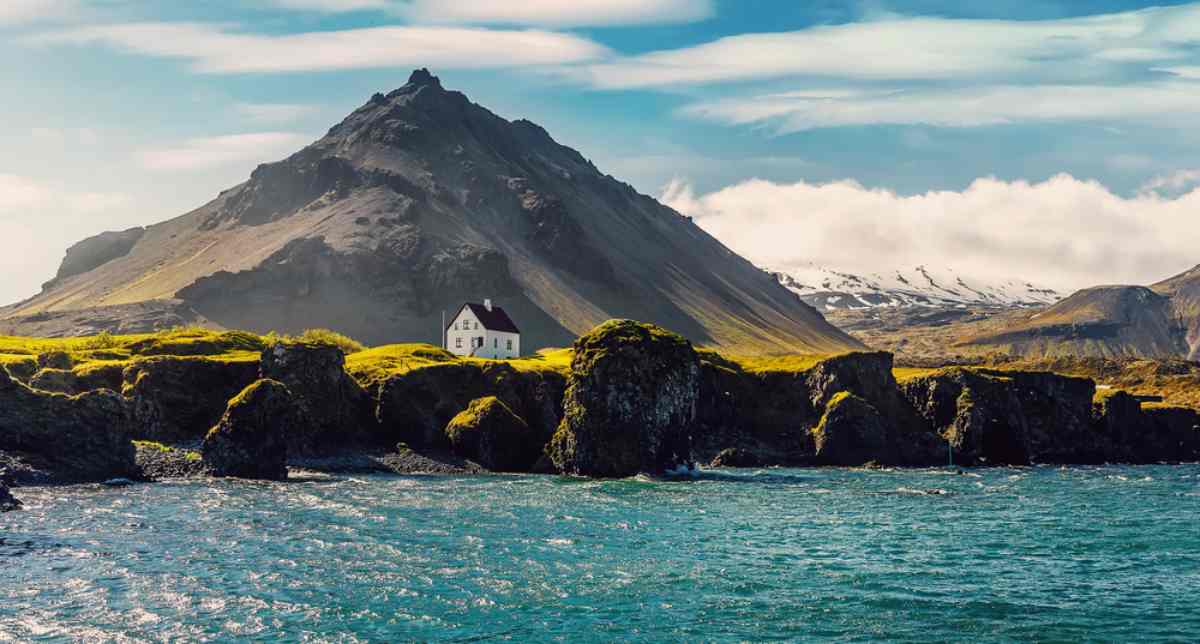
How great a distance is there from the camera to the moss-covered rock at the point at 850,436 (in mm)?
125562

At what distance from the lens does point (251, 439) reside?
290ft

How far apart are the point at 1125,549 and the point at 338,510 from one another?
4885 centimetres

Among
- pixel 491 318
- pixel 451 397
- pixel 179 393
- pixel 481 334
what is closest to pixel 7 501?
pixel 179 393

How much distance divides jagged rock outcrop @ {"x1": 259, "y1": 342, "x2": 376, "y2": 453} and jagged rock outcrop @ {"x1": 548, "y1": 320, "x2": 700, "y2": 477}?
21037mm

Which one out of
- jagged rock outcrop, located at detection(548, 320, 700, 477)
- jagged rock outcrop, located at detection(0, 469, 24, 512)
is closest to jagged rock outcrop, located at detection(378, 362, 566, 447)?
jagged rock outcrop, located at detection(548, 320, 700, 477)

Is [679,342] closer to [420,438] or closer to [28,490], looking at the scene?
[420,438]

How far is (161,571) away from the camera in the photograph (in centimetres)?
4947

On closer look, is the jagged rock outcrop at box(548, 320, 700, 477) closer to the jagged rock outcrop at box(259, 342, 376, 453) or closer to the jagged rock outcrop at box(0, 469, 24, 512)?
the jagged rock outcrop at box(259, 342, 376, 453)

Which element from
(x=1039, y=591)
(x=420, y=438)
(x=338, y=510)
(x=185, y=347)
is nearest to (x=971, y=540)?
(x=1039, y=591)

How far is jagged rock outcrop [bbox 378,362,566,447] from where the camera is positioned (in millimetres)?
111062

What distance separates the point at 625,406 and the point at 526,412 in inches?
806

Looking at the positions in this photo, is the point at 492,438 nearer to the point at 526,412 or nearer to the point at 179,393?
the point at 526,412

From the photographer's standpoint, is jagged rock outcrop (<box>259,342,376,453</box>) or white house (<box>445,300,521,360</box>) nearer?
jagged rock outcrop (<box>259,342,376,453</box>)

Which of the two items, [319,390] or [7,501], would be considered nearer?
[7,501]
